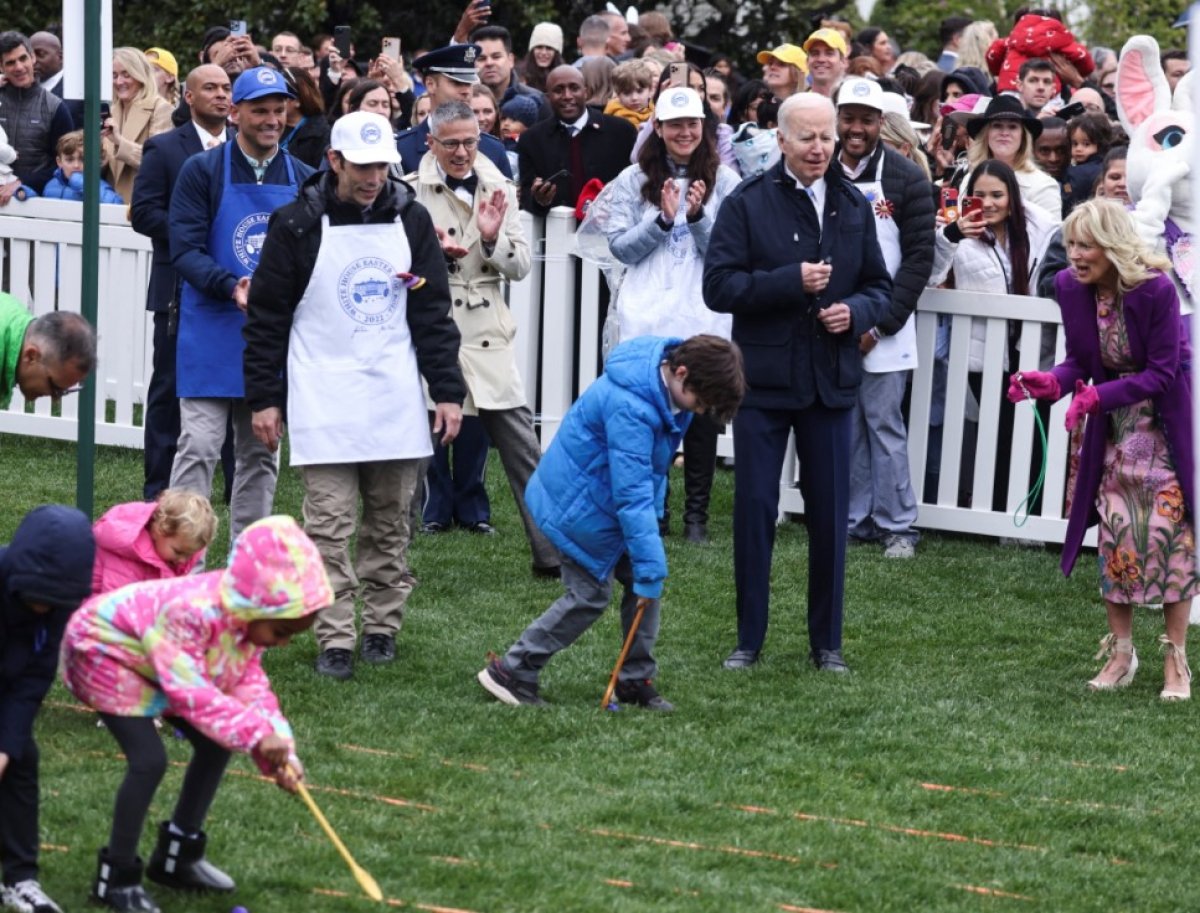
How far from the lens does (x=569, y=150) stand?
11898 millimetres

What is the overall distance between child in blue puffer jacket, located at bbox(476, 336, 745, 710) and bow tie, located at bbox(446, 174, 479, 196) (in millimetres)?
2311

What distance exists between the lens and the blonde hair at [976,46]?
54.1 ft

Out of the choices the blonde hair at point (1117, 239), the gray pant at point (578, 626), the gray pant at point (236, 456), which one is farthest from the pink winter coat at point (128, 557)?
the blonde hair at point (1117, 239)

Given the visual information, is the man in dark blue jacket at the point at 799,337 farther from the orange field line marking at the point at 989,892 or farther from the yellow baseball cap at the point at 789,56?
the yellow baseball cap at the point at 789,56

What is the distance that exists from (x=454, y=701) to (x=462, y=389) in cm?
117

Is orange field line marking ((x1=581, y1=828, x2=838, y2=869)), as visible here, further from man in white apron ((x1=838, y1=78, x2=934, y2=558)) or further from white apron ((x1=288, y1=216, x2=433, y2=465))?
man in white apron ((x1=838, y1=78, x2=934, y2=558))

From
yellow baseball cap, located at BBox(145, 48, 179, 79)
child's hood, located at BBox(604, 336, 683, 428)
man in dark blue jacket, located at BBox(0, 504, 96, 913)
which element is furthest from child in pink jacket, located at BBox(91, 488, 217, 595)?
yellow baseball cap, located at BBox(145, 48, 179, 79)

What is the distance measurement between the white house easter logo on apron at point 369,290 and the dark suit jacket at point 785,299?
124 centimetres

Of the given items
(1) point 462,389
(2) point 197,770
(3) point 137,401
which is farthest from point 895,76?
(2) point 197,770

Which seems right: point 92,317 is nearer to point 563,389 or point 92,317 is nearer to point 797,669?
point 797,669

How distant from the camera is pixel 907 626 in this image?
353 inches

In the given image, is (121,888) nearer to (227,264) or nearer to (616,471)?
(616,471)

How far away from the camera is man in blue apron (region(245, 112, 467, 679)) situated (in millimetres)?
7598

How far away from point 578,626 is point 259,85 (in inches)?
102
